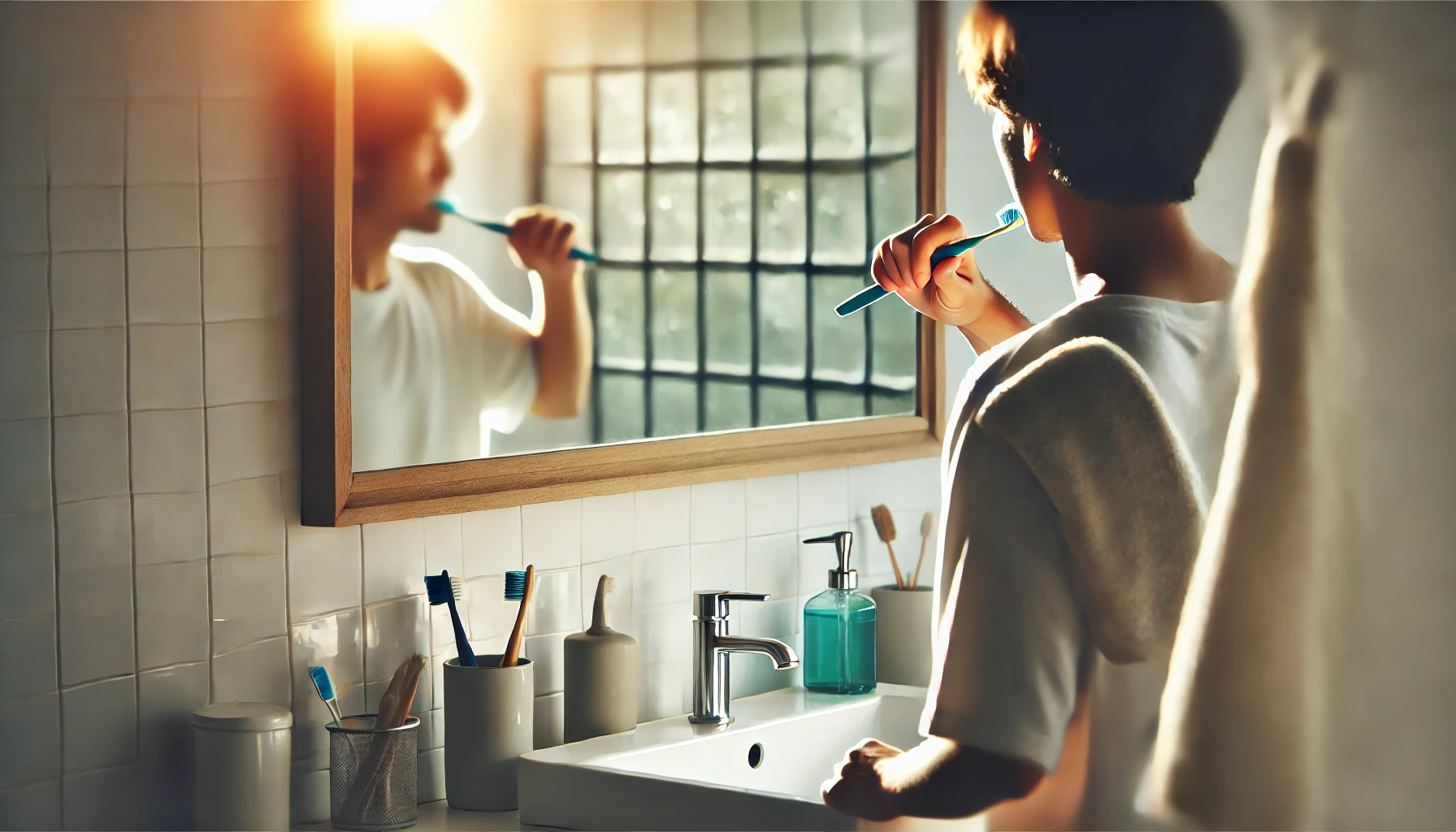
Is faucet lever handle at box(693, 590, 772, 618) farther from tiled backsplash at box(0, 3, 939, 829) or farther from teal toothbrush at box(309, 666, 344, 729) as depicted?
teal toothbrush at box(309, 666, 344, 729)

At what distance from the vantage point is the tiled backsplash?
1030 mm

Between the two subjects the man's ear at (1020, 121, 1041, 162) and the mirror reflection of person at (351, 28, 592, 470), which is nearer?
the man's ear at (1020, 121, 1041, 162)

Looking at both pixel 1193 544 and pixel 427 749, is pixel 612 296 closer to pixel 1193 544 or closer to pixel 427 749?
pixel 427 749

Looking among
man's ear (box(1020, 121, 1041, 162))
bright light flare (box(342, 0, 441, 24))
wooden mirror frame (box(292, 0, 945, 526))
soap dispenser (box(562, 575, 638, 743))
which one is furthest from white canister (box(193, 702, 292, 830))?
man's ear (box(1020, 121, 1041, 162))

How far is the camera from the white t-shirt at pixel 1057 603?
85cm

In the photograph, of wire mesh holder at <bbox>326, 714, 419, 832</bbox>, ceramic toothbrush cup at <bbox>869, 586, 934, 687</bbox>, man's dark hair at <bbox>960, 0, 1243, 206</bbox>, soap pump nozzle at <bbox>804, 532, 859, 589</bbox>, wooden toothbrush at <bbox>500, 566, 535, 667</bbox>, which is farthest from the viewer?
ceramic toothbrush cup at <bbox>869, 586, 934, 687</bbox>

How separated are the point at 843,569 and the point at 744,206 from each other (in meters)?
0.39

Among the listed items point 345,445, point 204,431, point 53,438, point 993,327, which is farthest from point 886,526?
point 53,438

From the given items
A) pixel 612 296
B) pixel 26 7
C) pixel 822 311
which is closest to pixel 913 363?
pixel 822 311

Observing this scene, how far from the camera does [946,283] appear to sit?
111 cm

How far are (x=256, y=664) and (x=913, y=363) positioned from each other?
2.84 ft

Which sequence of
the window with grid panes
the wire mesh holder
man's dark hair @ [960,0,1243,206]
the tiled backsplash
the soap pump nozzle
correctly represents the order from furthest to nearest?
the soap pump nozzle
the window with grid panes
the wire mesh holder
the tiled backsplash
man's dark hair @ [960,0,1243,206]

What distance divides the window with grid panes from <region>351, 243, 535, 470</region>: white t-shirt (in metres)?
0.11

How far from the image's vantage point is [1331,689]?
2.62ft
